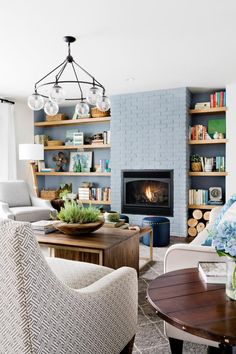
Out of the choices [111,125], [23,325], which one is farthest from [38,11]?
[111,125]

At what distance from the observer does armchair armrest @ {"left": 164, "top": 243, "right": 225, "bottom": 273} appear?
69.0 inches

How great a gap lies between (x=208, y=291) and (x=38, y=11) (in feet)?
8.12

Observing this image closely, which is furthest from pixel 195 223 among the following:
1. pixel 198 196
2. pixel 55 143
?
pixel 55 143

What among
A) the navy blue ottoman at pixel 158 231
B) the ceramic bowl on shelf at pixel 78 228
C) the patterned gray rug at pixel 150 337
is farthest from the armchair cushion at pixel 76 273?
the navy blue ottoman at pixel 158 231

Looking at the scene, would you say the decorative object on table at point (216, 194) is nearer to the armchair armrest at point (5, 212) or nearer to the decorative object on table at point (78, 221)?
the decorative object on table at point (78, 221)

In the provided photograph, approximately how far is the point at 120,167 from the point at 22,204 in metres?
1.71

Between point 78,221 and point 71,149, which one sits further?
point 71,149

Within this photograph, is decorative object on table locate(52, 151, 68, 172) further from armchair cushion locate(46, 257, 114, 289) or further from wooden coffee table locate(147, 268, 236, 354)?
wooden coffee table locate(147, 268, 236, 354)

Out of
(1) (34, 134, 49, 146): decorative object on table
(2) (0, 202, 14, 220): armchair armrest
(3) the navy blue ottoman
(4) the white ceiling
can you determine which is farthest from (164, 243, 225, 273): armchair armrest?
(1) (34, 134, 49, 146): decorative object on table

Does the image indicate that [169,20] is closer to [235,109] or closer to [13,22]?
[13,22]

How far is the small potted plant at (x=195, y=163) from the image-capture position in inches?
199

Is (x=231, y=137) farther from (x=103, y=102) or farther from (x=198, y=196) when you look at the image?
(x=103, y=102)

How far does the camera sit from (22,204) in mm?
4957

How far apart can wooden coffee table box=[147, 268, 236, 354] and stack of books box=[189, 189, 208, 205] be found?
3581mm
